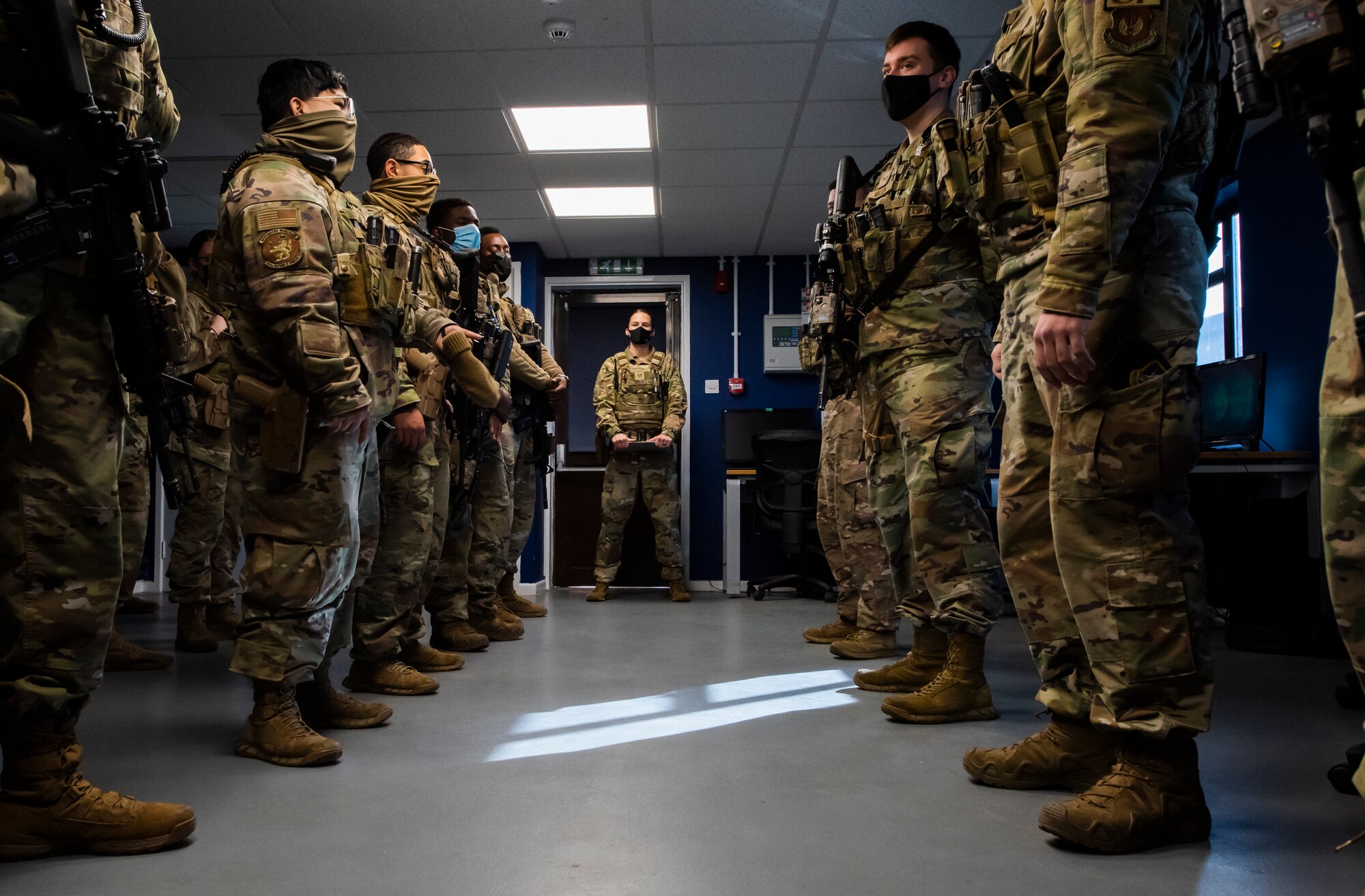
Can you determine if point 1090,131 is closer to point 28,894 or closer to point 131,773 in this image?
point 28,894

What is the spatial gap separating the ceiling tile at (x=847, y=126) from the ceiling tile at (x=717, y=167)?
28 cm

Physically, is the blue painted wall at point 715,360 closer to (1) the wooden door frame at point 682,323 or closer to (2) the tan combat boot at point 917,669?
(1) the wooden door frame at point 682,323

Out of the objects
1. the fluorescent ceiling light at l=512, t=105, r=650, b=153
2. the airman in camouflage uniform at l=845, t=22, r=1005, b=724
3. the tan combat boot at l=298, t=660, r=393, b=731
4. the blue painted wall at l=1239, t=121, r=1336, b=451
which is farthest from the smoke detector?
the blue painted wall at l=1239, t=121, r=1336, b=451

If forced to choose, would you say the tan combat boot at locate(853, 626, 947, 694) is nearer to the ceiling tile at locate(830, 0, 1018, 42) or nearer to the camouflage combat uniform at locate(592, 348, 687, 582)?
the ceiling tile at locate(830, 0, 1018, 42)

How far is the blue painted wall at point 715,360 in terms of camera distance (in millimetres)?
6938

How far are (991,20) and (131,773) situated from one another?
3944mm

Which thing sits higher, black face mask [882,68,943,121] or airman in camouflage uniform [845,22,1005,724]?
black face mask [882,68,943,121]

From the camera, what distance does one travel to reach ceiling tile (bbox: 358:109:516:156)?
176 inches

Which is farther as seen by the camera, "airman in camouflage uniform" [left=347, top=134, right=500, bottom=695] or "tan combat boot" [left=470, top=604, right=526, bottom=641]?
"tan combat boot" [left=470, top=604, right=526, bottom=641]

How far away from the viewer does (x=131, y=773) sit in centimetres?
181

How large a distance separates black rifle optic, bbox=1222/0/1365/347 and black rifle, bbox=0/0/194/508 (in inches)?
63.0

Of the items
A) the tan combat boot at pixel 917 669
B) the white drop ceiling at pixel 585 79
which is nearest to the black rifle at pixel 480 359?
the white drop ceiling at pixel 585 79

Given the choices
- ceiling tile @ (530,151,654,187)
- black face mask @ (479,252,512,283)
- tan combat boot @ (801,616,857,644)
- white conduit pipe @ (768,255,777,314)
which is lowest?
tan combat boot @ (801,616,857,644)

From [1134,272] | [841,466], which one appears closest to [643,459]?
[841,466]
